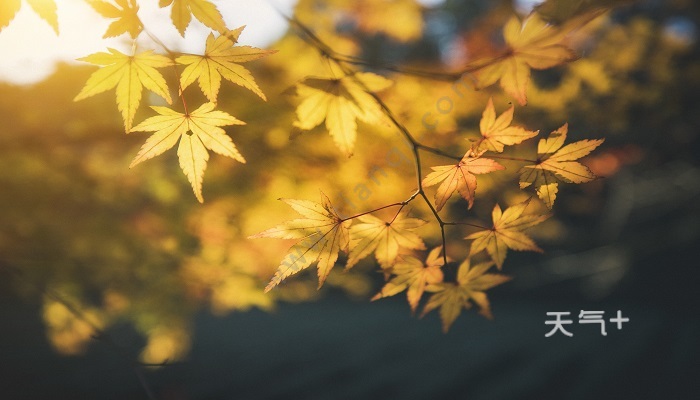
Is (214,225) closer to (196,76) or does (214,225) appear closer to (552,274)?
(196,76)

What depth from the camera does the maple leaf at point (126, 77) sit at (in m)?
0.85

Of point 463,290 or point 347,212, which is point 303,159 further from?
point 463,290

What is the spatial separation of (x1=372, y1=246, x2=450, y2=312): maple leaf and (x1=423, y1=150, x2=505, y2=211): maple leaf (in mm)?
242

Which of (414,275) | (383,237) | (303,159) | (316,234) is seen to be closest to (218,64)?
(316,234)

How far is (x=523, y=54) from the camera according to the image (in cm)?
81

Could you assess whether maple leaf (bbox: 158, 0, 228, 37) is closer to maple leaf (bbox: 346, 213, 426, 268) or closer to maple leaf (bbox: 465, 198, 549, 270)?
maple leaf (bbox: 346, 213, 426, 268)

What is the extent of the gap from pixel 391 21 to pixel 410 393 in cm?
471

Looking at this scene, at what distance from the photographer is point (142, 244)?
340 centimetres

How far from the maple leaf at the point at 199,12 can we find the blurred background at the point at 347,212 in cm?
20

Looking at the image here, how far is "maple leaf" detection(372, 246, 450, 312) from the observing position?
1.11 m

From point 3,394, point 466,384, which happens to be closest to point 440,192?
point 466,384

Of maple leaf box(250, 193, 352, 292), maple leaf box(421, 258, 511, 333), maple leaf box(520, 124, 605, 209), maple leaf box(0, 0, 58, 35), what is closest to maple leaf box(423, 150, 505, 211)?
maple leaf box(520, 124, 605, 209)

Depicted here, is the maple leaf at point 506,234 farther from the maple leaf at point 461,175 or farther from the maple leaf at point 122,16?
the maple leaf at point 122,16

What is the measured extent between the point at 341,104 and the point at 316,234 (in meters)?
0.30
